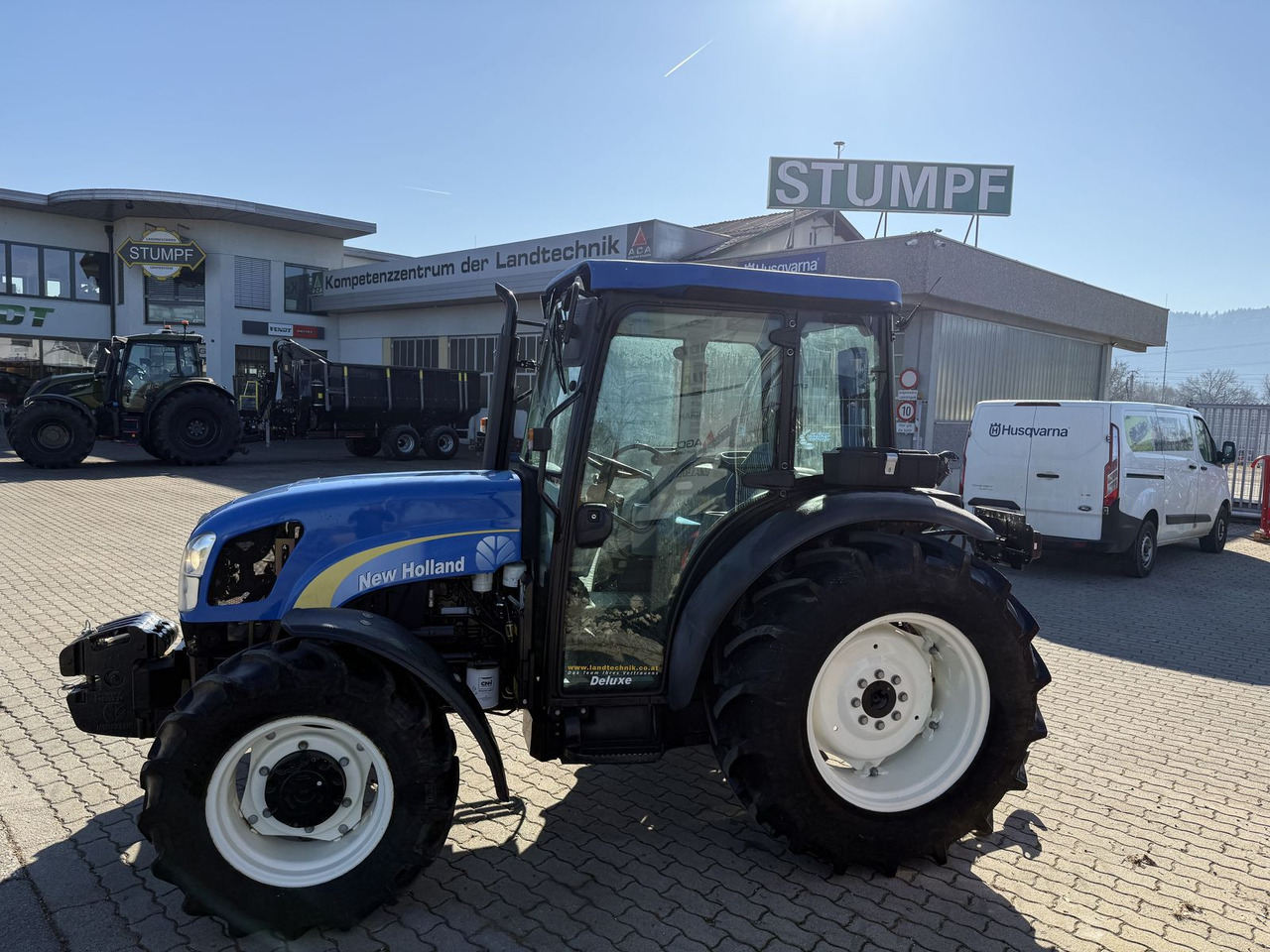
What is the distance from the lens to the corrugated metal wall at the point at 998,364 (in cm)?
1565

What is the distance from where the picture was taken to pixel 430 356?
2691 cm

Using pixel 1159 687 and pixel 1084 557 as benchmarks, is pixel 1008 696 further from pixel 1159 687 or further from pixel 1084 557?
pixel 1084 557

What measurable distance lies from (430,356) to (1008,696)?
25321 millimetres

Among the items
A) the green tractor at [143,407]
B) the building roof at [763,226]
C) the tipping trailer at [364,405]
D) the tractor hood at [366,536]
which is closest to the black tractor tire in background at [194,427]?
the green tractor at [143,407]

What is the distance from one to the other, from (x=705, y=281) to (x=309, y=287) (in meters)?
29.8

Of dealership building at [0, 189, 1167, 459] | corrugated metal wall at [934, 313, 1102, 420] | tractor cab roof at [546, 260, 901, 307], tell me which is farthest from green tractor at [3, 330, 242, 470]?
tractor cab roof at [546, 260, 901, 307]

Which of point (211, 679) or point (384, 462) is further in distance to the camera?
point (384, 462)

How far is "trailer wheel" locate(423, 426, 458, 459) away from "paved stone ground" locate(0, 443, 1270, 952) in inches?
624

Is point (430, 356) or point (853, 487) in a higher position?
point (430, 356)

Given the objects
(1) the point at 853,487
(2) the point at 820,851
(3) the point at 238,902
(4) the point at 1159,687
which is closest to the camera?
(3) the point at 238,902

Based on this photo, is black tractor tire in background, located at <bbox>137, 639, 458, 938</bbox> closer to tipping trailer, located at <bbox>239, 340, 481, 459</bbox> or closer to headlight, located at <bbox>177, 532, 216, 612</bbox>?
headlight, located at <bbox>177, 532, 216, 612</bbox>

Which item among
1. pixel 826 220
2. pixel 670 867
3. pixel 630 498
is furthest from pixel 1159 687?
pixel 826 220

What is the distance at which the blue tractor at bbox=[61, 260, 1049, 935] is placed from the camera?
2.87 metres

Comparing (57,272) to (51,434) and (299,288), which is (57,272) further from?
(51,434)
